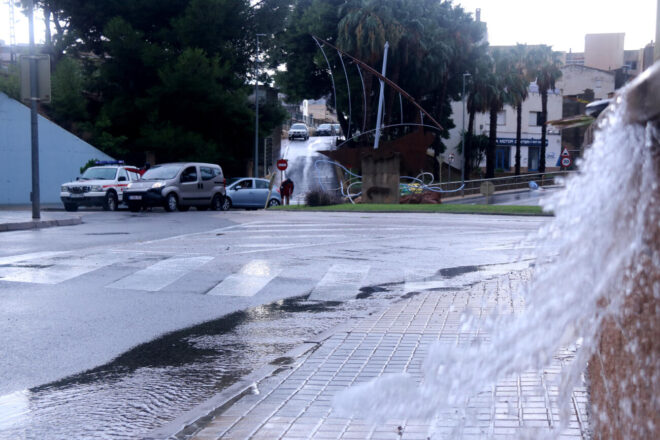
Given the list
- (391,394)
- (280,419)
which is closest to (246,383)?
(280,419)

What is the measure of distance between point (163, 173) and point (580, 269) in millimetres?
28266

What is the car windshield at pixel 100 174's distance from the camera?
31.5 m

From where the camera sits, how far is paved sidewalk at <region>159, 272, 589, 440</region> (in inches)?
159

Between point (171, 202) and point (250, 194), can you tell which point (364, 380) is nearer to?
point (171, 202)

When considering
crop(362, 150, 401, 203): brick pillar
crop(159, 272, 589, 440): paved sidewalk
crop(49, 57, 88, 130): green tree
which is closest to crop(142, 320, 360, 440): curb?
crop(159, 272, 589, 440): paved sidewalk

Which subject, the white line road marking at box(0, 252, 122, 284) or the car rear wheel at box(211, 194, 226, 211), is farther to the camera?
the car rear wheel at box(211, 194, 226, 211)

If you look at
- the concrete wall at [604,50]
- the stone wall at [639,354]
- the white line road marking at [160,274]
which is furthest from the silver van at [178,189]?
the concrete wall at [604,50]

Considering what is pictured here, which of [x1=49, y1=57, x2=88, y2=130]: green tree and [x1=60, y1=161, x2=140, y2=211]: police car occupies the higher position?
[x1=49, y1=57, x2=88, y2=130]: green tree

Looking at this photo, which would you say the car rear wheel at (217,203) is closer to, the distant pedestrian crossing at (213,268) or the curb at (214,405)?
the distant pedestrian crossing at (213,268)

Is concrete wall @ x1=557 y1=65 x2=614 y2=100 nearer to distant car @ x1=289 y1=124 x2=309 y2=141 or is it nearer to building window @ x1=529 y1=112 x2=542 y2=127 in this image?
building window @ x1=529 y1=112 x2=542 y2=127

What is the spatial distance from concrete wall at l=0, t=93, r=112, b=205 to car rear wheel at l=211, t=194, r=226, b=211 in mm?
10043

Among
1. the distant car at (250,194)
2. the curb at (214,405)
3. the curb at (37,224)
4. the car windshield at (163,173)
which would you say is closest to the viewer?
the curb at (214,405)

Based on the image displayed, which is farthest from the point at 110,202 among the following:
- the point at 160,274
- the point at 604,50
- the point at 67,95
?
Result: the point at 604,50

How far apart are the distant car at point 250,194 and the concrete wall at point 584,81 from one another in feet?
165
